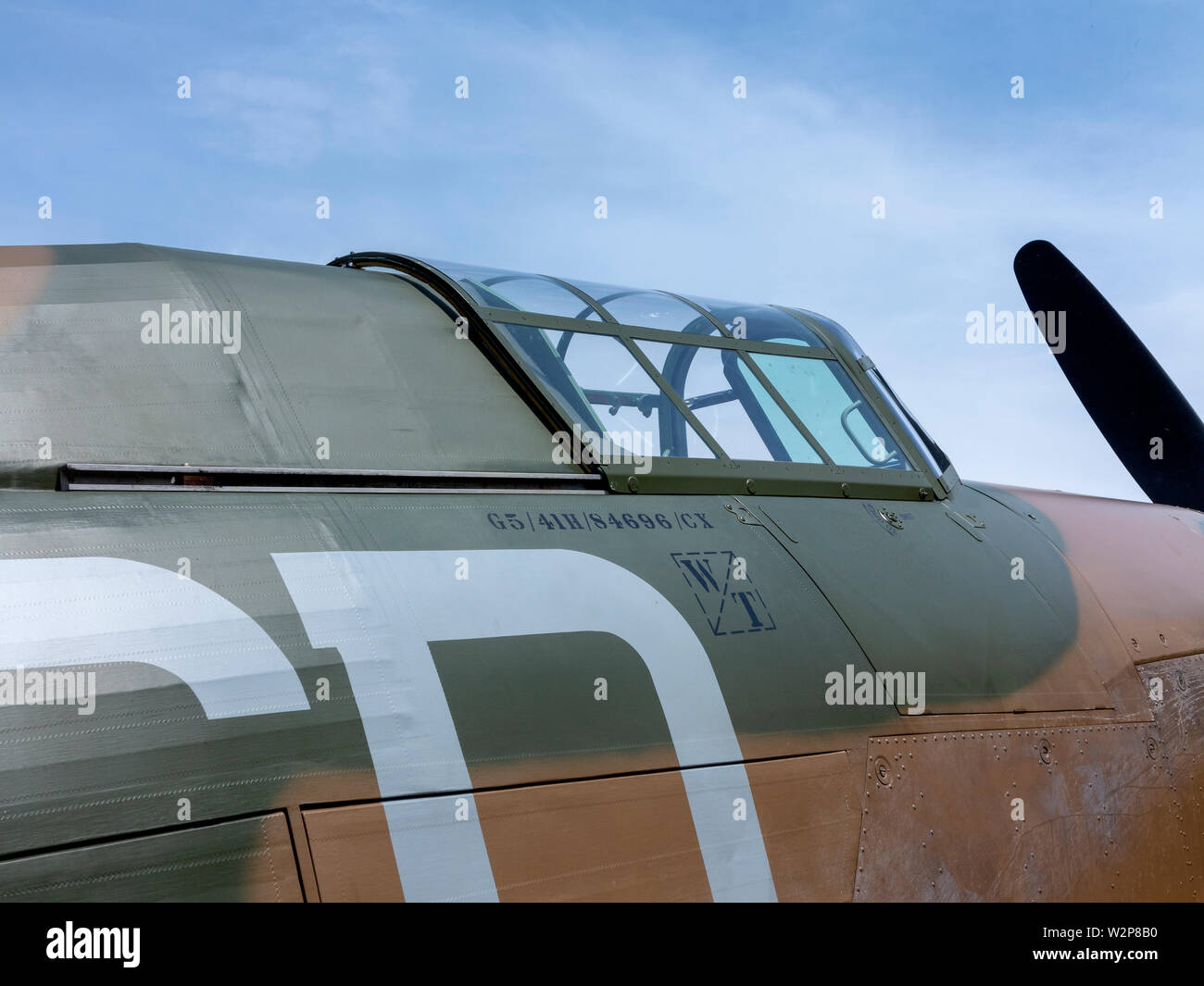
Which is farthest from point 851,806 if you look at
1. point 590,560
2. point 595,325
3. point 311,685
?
point 595,325

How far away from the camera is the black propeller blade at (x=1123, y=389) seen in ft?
22.2

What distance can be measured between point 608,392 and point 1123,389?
444 centimetres

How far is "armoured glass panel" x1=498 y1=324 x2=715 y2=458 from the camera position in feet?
13.1

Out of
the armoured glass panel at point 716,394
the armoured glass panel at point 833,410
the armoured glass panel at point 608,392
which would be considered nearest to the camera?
the armoured glass panel at point 608,392

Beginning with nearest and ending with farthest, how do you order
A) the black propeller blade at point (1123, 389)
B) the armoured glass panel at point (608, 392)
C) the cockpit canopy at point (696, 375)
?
the armoured glass panel at point (608, 392)
the cockpit canopy at point (696, 375)
the black propeller blade at point (1123, 389)

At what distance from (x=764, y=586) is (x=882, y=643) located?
0.51 meters

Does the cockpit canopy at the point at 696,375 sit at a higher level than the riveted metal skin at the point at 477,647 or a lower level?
higher

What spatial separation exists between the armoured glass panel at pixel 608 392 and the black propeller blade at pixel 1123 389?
3851 mm

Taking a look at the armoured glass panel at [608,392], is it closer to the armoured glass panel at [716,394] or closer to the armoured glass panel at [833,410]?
the armoured glass panel at [716,394]

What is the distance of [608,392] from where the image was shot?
4223 mm

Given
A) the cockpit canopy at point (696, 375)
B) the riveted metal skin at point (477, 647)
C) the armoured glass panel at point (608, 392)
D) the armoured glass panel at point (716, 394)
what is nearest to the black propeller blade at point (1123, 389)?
the riveted metal skin at point (477, 647)

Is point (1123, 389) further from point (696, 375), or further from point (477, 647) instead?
point (477, 647)

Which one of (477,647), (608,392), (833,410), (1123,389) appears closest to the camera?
(477,647)

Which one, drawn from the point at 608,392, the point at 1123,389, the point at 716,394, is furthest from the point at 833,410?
the point at 1123,389
